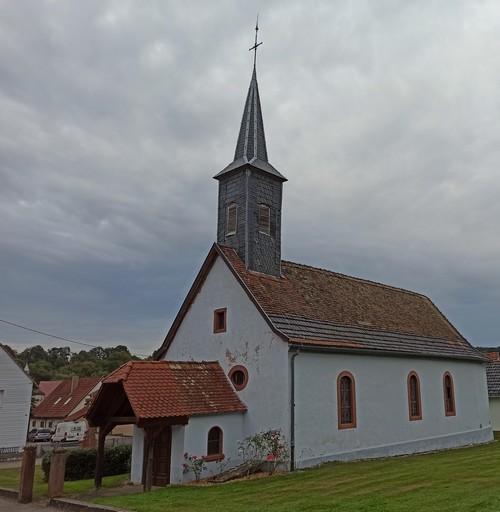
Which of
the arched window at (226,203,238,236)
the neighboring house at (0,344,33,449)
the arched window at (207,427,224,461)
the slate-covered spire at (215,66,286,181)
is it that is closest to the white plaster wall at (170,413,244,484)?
the arched window at (207,427,224,461)

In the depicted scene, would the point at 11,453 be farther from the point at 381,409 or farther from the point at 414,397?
the point at 414,397

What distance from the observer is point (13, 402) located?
35.2 meters

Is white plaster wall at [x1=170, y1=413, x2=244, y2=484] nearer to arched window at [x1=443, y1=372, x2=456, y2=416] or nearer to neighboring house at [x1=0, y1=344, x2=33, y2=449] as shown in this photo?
arched window at [x1=443, y1=372, x2=456, y2=416]

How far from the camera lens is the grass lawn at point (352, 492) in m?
10.3

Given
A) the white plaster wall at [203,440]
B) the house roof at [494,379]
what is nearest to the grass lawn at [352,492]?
the white plaster wall at [203,440]

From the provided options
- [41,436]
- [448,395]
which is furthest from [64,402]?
[448,395]

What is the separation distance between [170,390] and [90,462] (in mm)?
6193

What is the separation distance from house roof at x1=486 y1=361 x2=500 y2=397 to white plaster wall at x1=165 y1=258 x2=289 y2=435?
23.8m

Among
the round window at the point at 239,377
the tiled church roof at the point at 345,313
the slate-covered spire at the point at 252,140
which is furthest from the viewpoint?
the slate-covered spire at the point at 252,140

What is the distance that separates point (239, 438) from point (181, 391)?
115 inches

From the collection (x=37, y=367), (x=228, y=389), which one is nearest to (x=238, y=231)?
(x=228, y=389)

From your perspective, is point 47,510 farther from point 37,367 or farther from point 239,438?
point 37,367

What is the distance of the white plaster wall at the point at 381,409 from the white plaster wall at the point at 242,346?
2.40ft

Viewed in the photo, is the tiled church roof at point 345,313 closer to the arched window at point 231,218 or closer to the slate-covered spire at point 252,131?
the arched window at point 231,218
